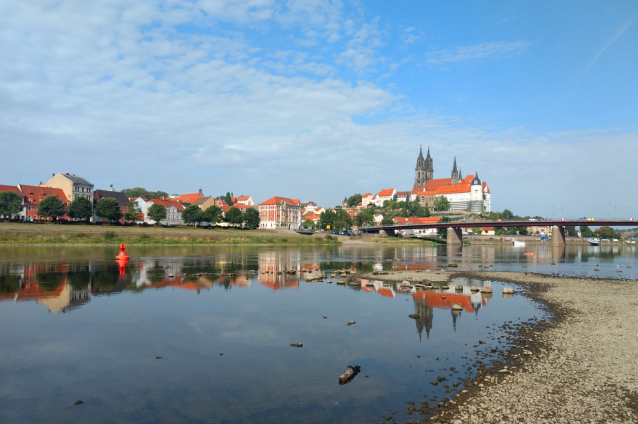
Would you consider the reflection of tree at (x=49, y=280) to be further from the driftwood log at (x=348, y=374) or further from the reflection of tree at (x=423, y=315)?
the reflection of tree at (x=423, y=315)

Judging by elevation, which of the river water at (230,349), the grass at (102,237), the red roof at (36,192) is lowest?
the river water at (230,349)

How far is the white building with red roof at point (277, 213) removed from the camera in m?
173

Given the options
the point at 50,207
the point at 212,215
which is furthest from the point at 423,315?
the point at 212,215

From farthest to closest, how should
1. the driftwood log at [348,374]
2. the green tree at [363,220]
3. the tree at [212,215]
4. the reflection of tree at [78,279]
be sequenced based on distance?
the green tree at [363,220] < the tree at [212,215] < the reflection of tree at [78,279] < the driftwood log at [348,374]

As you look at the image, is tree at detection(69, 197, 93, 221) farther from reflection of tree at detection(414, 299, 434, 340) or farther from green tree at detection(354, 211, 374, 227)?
green tree at detection(354, 211, 374, 227)

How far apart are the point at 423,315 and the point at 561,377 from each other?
8899 mm

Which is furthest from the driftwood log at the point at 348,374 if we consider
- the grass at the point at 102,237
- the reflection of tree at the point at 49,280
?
the grass at the point at 102,237

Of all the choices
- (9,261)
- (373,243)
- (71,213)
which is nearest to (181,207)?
(71,213)

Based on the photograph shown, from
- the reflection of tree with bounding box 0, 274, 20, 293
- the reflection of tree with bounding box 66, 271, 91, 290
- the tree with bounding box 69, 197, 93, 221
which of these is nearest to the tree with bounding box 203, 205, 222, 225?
the tree with bounding box 69, 197, 93, 221

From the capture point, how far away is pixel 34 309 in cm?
2070

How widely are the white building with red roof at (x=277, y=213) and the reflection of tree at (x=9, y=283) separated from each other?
140 m

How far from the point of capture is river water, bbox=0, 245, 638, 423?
34.5ft

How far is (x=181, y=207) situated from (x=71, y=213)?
55.2 metres

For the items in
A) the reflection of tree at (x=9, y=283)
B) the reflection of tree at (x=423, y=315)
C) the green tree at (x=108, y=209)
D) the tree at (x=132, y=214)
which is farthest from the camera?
the tree at (x=132, y=214)
